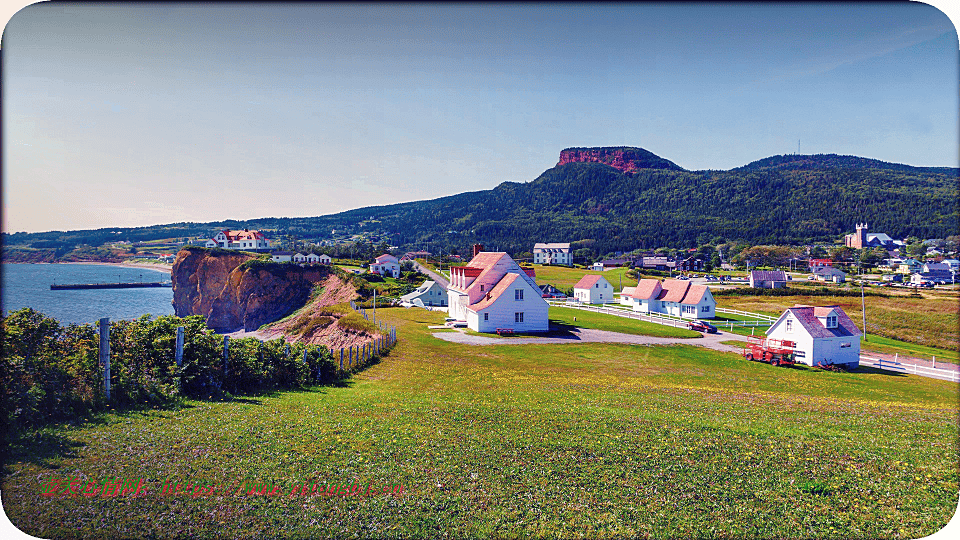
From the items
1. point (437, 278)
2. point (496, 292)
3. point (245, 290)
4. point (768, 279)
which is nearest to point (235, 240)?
point (245, 290)

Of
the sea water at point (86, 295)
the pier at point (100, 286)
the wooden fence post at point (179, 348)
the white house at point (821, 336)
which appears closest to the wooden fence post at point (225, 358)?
the wooden fence post at point (179, 348)

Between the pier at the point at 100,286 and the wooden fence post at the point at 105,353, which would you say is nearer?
the wooden fence post at the point at 105,353

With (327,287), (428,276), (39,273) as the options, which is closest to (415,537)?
(327,287)

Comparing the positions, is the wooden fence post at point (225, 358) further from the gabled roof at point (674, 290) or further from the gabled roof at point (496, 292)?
the gabled roof at point (674, 290)

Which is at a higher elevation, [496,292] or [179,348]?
[179,348]

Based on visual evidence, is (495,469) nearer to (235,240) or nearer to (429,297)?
(429,297)

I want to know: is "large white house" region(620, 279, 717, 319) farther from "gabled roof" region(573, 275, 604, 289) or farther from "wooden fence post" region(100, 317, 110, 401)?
"wooden fence post" region(100, 317, 110, 401)
